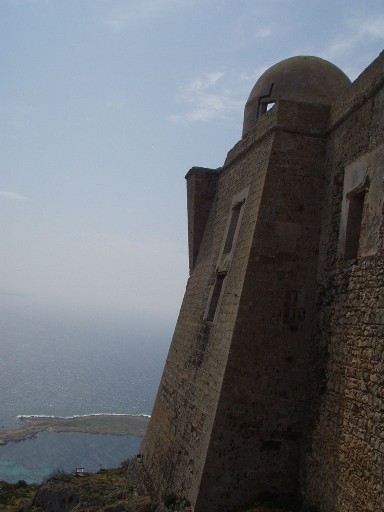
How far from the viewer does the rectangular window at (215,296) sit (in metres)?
10.5

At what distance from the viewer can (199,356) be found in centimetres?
1015

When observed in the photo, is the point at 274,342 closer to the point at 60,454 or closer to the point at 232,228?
the point at 232,228

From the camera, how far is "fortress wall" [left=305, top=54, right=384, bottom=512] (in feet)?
20.2

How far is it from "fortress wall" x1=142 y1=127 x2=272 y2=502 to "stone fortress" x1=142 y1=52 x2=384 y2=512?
0.05m

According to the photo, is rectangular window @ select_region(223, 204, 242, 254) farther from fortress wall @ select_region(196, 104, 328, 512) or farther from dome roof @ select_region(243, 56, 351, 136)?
dome roof @ select_region(243, 56, 351, 136)

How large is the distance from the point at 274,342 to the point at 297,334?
432mm

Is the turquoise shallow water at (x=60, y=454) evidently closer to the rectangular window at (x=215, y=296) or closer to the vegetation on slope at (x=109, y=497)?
the vegetation on slope at (x=109, y=497)

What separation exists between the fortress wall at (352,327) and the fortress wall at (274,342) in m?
0.40

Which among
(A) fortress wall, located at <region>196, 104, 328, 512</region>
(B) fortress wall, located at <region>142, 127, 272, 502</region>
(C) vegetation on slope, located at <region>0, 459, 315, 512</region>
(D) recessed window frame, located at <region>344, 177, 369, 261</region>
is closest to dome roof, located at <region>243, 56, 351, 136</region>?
(B) fortress wall, located at <region>142, 127, 272, 502</region>

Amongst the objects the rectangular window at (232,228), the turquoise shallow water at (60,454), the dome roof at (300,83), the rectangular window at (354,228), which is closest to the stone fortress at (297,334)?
the rectangular window at (354,228)

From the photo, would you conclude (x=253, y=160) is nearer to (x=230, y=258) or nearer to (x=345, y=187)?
(x=230, y=258)

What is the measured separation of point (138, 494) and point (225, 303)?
4.58 meters

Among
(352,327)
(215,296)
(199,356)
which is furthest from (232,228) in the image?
(352,327)

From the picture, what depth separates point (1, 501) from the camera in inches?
641
